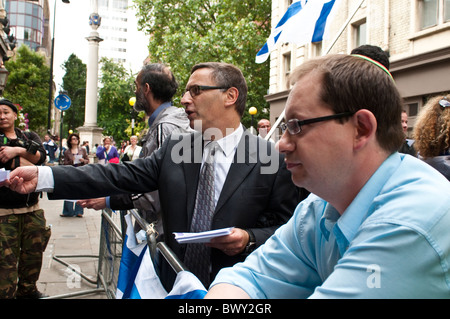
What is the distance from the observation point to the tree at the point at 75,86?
8606cm

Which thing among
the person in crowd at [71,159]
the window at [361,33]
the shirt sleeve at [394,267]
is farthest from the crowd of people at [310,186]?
the window at [361,33]

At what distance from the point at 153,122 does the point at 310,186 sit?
8.63 ft

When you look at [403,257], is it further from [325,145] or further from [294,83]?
[294,83]

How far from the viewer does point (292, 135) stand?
1400mm

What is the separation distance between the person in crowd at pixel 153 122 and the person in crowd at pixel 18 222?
1.21 m

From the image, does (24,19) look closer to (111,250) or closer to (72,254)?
(72,254)

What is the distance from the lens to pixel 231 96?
2.95 m

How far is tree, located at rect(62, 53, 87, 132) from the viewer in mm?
86062

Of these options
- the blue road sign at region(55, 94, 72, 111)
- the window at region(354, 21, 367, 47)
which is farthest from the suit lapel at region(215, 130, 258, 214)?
the blue road sign at region(55, 94, 72, 111)

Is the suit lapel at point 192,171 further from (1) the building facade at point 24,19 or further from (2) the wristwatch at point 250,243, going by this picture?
(1) the building facade at point 24,19

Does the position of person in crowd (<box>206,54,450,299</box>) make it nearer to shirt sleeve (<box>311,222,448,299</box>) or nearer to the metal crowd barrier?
shirt sleeve (<box>311,222,448,299</box>)
